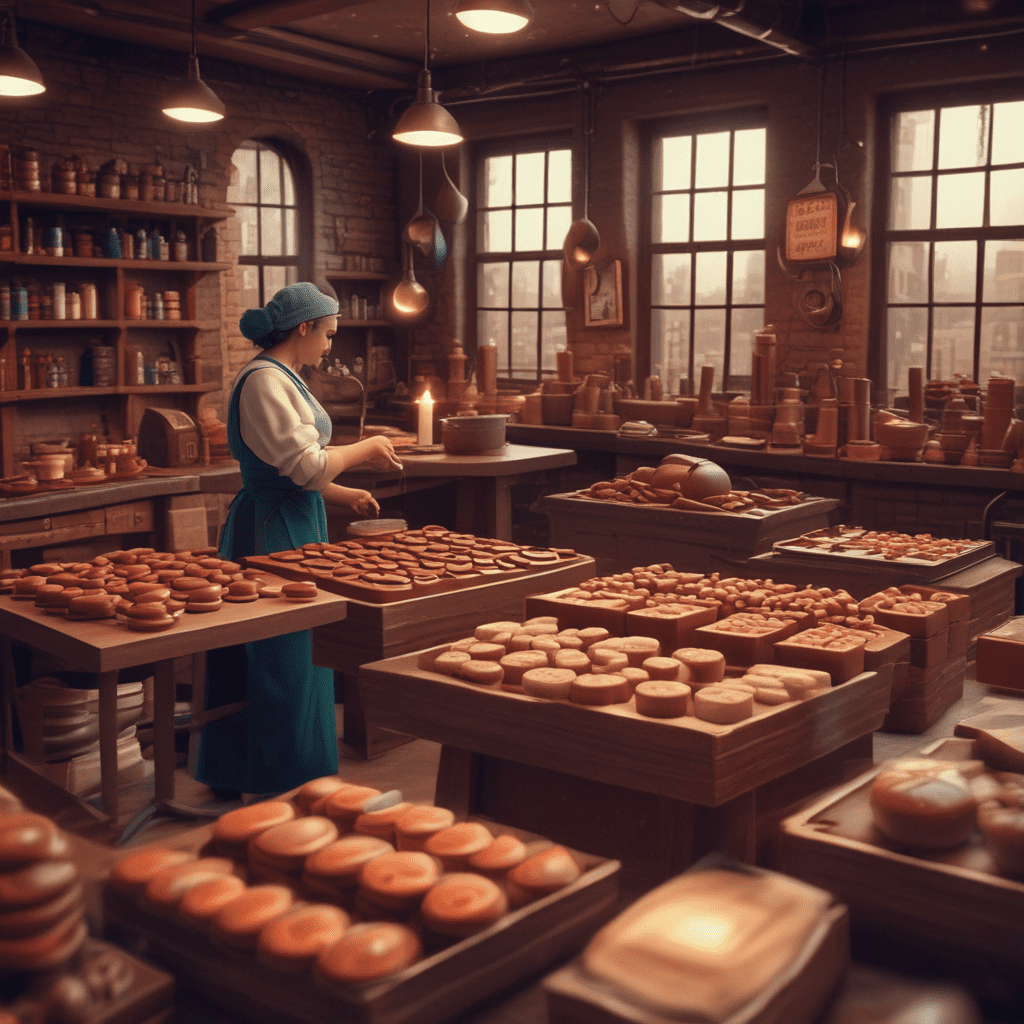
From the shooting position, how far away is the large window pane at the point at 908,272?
702cm

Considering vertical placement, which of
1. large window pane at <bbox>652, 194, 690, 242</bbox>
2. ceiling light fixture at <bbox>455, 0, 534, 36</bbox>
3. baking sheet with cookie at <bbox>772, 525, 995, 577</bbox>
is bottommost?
baking sheet with cookie at <bbox>772, 525, 995, 577</bbox>

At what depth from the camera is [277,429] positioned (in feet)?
11.6

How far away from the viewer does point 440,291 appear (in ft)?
29.7

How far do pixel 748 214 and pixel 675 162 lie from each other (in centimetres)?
69

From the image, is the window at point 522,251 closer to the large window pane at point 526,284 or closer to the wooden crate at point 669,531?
the large window pane at point 526,284

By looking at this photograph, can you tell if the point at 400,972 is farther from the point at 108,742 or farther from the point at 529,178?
the point at 529,178

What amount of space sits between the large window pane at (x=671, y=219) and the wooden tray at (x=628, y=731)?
6.05 metres

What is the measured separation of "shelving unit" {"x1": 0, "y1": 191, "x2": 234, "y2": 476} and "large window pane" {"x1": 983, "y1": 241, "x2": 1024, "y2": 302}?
475cm

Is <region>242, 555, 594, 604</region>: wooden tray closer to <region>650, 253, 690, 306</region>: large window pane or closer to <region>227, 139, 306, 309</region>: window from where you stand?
<region>650, 253, 690, 306</region>: large window pane

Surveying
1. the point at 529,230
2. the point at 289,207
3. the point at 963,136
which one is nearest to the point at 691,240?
the point at 529,230

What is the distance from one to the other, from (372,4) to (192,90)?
199 cm

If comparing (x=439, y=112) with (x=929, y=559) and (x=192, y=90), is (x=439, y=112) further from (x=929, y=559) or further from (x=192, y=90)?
(x=929, y=559)

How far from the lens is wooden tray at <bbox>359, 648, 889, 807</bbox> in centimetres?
192

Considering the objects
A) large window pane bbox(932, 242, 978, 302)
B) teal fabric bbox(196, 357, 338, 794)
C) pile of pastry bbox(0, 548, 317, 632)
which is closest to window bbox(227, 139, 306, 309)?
large window pane bbox(932, 242, 978, 302)
